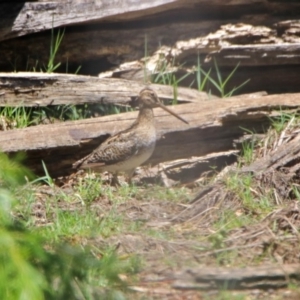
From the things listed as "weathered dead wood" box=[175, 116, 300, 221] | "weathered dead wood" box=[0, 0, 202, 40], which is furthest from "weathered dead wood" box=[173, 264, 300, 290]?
"weathered dead wood" box=[0, 0, 202, 40]

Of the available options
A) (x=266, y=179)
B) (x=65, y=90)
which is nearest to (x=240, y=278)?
(x=266, y=179)

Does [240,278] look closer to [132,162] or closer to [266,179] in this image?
[266,179]

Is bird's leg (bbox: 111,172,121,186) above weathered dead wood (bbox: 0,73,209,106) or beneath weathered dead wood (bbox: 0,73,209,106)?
beneath

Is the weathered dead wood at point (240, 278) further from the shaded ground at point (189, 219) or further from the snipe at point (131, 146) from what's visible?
the snipe at point (131, 146)

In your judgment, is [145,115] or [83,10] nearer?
[145,115]

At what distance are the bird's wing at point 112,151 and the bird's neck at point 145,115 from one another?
177mm

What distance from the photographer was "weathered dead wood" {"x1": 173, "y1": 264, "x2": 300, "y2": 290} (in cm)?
514

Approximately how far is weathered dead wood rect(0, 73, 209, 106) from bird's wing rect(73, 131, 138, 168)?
2.48 ft

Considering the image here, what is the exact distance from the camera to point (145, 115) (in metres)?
8.16

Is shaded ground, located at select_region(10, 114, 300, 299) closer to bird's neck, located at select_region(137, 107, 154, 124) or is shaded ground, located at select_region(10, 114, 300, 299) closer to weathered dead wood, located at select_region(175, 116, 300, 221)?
weathered dead wood, located at select_region(175, 116, 300, 221)

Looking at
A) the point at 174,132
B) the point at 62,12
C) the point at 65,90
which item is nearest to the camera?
the point at 174,132

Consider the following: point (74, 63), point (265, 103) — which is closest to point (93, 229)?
point (265, 103)

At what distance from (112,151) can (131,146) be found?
279 mm

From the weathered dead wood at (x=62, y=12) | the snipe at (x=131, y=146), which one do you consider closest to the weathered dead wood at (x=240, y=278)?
the snipe at (x=131, y=146)
